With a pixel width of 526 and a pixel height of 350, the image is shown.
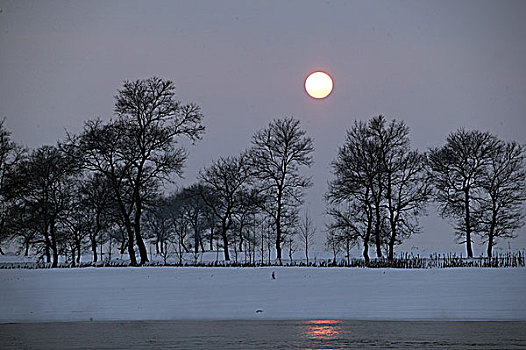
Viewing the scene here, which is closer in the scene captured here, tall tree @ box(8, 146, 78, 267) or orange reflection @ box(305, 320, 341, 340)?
orange reflection @ box(305, 320, 341, 340)

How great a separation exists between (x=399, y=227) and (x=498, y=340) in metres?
33.4

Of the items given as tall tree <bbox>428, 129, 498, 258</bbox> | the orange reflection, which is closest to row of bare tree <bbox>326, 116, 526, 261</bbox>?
tall tree <bbox>428, 129, 498, 258</bbox>

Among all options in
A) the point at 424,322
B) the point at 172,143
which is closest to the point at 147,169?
the point at 172,143

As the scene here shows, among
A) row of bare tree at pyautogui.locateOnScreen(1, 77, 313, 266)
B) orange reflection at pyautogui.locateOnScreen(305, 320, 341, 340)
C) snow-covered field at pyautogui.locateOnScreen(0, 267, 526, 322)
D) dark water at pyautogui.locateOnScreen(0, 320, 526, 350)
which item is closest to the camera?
dark water at pyautogui.locateOnScreen(0, 320, 526, 350)

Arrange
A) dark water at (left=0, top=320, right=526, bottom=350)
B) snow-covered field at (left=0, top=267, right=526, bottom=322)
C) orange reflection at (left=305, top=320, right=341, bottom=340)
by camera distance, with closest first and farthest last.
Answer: dark water at (left=0, top=320, right=526, bottom=350) → orange reflection at (left=305, top=320, right=341, bottom=340) → snow-covered field at (left=0, top=267, right=526, bottom=322)

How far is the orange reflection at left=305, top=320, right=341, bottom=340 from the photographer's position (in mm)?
12781

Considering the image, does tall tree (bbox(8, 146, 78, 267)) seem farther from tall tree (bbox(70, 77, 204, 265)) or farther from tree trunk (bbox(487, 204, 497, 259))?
tree trunk (bbox(487, 204, 497, 259))

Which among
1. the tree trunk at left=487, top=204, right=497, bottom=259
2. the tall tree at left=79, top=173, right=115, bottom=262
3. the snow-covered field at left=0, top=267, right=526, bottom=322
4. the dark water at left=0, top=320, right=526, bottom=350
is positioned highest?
the tall tree at left=79, top=173, right=115, bottom=262

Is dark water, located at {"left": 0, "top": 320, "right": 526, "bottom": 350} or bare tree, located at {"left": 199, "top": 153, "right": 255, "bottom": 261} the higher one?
bare tree, located at {"left": 199, "top": 153, "right": 255, "bottom": 261}

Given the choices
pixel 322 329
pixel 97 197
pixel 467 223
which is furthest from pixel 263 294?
pixel 97 197

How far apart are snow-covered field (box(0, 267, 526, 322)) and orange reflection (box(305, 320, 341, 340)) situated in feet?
5.33

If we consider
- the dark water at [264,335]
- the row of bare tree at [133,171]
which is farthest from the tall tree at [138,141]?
the dark water at [264,335]

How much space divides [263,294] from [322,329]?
8.76 m

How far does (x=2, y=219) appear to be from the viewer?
43406mm
